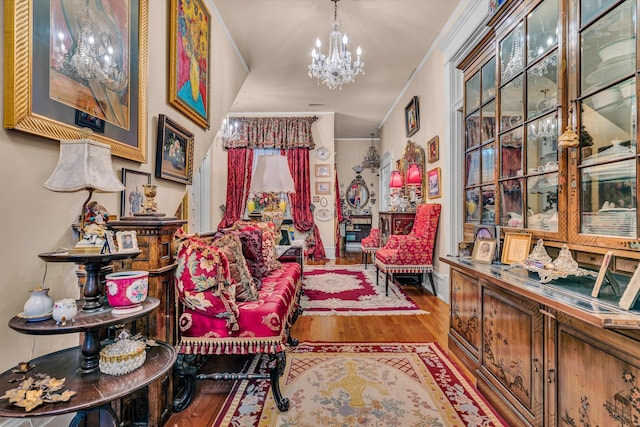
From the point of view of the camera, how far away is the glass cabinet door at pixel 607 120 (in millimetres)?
1252

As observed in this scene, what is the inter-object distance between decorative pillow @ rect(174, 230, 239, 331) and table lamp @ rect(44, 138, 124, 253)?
0.46 metres

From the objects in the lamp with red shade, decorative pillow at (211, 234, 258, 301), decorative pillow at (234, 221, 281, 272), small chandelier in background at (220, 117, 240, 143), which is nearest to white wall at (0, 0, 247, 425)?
decorative pillow at (211, 234, 258, 301)

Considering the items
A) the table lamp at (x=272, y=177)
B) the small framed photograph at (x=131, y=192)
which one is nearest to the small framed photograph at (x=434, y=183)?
the table lamp at (x=272, y=177)

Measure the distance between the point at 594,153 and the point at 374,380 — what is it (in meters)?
1.74

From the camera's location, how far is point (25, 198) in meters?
1.30

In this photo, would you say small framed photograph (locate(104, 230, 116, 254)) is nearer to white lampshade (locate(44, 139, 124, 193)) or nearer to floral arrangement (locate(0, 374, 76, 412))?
white lampshade (locate(44, 139, 124, 193))

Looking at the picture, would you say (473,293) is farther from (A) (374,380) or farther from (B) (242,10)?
(B) (242,10)

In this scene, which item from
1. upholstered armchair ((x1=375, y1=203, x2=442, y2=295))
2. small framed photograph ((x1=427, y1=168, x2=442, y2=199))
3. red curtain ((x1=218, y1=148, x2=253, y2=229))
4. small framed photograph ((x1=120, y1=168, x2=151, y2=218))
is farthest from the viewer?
red curtain ((x1=218, y1=148, x2=253, y2=229))

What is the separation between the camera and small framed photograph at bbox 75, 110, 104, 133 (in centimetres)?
156

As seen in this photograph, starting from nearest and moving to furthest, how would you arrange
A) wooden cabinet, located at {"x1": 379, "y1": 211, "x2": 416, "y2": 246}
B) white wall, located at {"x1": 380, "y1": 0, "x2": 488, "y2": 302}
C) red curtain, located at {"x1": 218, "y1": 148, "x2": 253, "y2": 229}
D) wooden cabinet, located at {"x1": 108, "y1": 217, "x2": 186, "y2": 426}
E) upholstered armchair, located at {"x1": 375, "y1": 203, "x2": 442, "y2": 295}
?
wooden cabinet, located at {"x1": 108, "y1": 217, "x2": 186, "y2": 426}
white wall, located at {"x1": 380, "y1": 0, "x2": 488, "y2": 302}
upholstered armchair, located at {"x1": 375, "y1": 203, "x2": 442, "y2": 295}
wooden cabinet, located at {"x1": 379, "y1": 211, "x2": 416, "y2": 246}
red curtain, located at {"x1": 218, "y1": 148, "x2": 253, "y2": 229}

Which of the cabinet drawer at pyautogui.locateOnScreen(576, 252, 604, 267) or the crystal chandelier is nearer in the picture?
the cabinet drawer at pyautogui.locateOnScreen(576, 252, 604, 267)

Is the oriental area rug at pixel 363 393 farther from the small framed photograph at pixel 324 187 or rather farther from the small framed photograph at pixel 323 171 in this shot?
the small framed photograph at pixel 323 171

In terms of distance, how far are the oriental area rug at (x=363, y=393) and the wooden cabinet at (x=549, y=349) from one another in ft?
0.64

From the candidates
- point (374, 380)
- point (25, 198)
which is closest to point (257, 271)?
point (374, 380)
